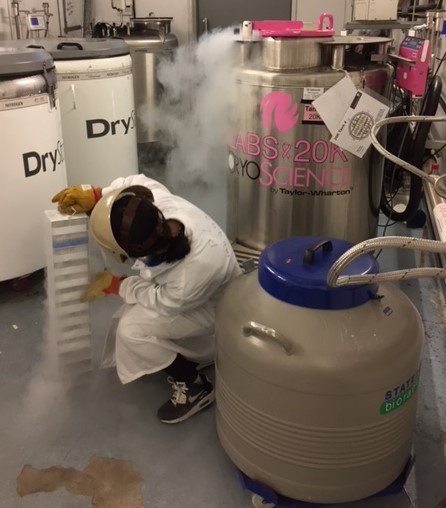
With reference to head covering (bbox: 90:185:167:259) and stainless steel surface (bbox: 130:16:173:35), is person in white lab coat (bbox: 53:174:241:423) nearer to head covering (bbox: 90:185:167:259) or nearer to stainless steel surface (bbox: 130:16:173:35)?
head covering (bbox: 90:185:167:259)

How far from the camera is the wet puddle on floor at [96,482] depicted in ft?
4.93

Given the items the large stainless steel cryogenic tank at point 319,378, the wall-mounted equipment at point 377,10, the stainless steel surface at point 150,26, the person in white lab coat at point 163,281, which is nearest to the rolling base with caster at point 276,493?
Answer: the large stainless steel cryogenic tank at point 319,378

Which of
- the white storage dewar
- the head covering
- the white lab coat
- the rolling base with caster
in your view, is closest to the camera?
the rolling base with caster

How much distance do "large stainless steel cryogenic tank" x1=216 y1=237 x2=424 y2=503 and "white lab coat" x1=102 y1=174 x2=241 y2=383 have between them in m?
0.27

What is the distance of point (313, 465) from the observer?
1316mm

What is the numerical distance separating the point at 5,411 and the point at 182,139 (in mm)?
2503

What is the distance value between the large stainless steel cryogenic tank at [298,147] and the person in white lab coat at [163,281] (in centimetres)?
53

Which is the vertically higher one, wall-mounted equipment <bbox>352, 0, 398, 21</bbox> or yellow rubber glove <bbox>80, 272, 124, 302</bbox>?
wall-mounted equipment <bbox>352, 0, 398, 21</bbox>

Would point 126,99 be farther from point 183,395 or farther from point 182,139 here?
point 183,395

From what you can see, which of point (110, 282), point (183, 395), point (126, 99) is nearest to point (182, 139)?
point (126, 99)

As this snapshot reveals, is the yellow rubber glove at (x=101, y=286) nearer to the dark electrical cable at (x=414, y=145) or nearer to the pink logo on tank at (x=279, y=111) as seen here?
the pink logo on tank at (x=279, y=111)

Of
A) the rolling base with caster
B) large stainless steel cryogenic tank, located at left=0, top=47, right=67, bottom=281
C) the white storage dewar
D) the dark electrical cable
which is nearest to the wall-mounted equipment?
the dark electrical cable

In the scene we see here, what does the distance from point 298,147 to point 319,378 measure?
1155 millimetres

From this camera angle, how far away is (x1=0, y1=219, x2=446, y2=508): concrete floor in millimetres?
1506
